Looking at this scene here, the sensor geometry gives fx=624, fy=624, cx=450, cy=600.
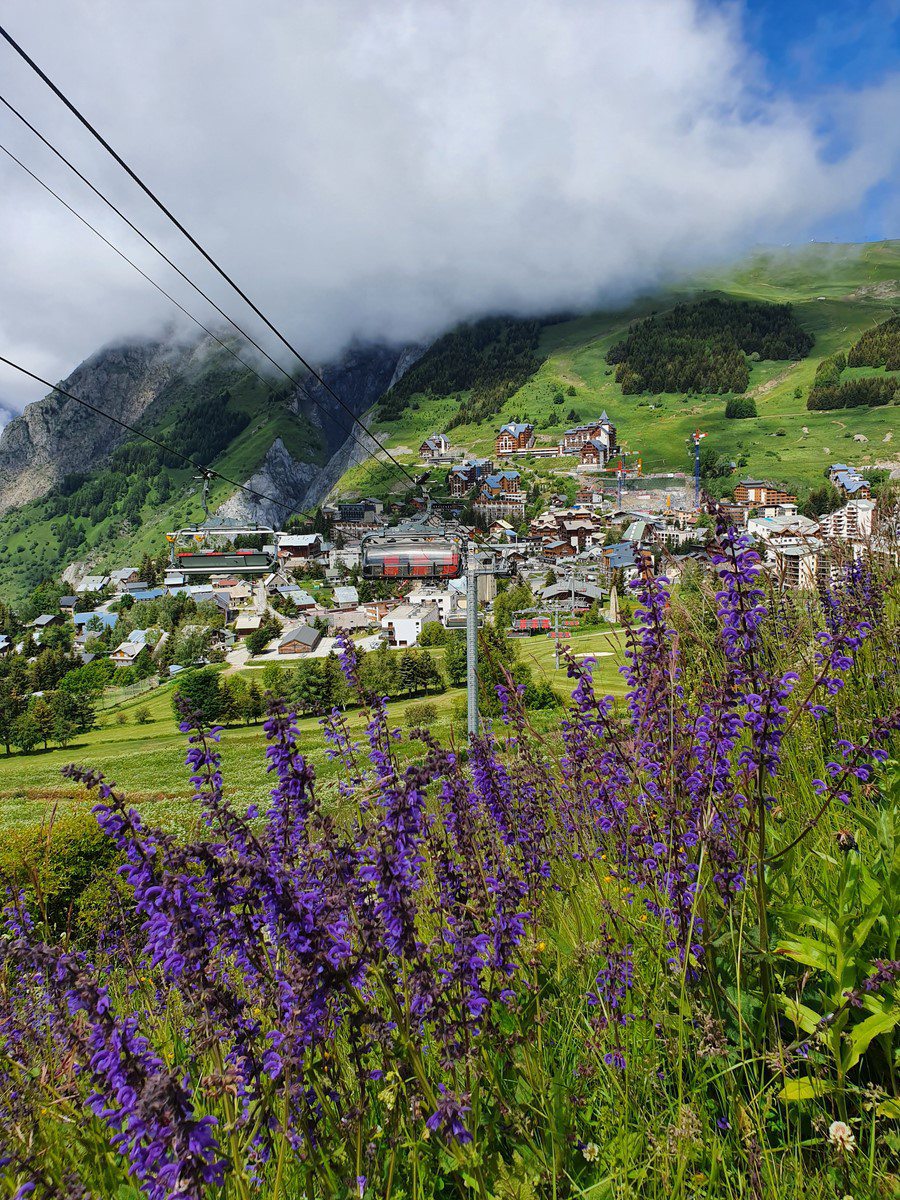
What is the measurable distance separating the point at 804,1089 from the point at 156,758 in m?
50.8

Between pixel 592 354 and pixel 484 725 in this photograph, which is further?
pixel 592 354

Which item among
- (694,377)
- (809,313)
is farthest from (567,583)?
(809,313)

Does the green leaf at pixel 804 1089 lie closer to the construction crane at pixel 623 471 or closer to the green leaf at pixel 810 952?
the green leaf at pixel 810 952

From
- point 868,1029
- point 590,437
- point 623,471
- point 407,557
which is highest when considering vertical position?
point 590,437

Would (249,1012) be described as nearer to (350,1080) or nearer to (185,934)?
(350,1080)

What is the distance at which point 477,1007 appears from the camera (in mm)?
1829

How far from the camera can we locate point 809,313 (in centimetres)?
18538

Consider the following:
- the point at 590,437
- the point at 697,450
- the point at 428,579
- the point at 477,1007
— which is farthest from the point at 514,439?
the point at 477,1007

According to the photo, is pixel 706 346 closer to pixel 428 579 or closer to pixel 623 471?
pixel 623 471

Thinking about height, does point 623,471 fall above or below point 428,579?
above

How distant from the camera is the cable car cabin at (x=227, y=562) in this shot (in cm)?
12150

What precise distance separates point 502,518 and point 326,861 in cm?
11632

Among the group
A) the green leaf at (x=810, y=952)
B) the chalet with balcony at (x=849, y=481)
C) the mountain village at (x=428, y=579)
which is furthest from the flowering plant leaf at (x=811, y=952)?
the chalet with balcony at (x=849, y=481)

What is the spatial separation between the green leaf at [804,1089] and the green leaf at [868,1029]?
0.08 m
